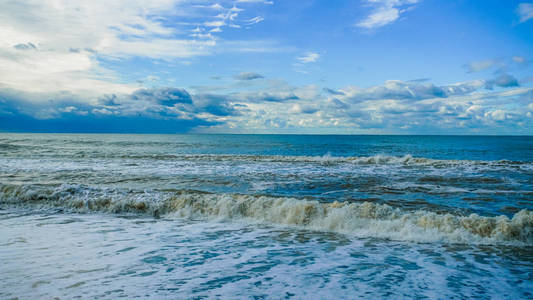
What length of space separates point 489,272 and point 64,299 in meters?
7.47

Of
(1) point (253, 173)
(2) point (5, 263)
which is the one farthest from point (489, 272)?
(1) point (253, 173)

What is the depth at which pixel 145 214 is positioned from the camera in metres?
10.8

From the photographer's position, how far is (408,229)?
8.27 meters

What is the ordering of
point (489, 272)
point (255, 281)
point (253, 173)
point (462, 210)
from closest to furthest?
1. point (255, 281)
2. point (489, 272)
3. point (462, 210)
4. point (253, 173)

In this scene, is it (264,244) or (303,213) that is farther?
(303,213)

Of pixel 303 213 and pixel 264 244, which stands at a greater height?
pixel 303 213

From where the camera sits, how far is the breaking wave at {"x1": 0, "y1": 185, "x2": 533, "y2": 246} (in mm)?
7929

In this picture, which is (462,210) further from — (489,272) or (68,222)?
(68,222)

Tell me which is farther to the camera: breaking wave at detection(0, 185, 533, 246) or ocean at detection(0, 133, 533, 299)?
breaking wave at detection(0, 185, 533, 246)

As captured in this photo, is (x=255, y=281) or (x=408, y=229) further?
(x=408, y=229)

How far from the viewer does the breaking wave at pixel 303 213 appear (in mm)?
7929

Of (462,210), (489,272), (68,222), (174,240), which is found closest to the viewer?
(489,272)

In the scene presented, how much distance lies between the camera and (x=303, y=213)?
9641 millimetres

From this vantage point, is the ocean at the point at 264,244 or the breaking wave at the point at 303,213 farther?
the breaking wave at the point at 303,213
